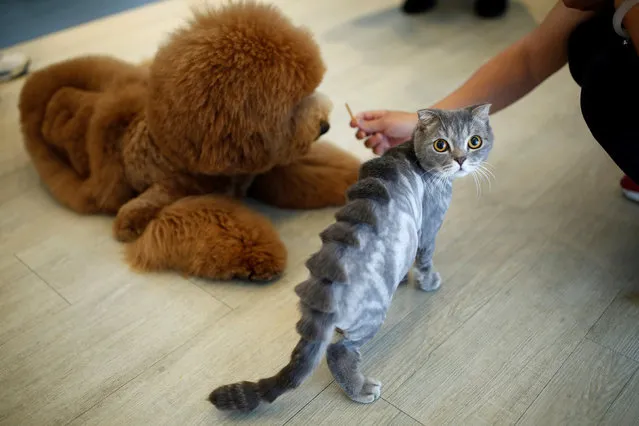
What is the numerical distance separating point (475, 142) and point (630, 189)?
1.99 ft

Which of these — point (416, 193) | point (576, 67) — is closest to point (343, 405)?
point (416, 193)

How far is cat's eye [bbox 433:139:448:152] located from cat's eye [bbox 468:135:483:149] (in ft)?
0.13

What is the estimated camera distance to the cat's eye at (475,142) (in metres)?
0.88

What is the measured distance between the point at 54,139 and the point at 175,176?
0.36m

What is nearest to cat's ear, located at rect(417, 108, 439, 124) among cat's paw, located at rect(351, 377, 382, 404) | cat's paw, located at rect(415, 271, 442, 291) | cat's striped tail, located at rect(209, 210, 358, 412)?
cat's striped tail, located at rect(209, 210, 358, 412)

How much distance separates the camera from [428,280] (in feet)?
3.54

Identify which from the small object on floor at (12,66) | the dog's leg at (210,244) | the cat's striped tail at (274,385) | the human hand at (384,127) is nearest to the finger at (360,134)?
the human hand at (384,127)

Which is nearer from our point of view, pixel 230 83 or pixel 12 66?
pixel 230 83

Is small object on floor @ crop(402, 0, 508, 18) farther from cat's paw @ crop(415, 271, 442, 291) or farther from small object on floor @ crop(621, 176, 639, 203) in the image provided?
cat's paw @ crop(415, 271, 442, 291)

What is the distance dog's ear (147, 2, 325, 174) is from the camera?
1.03 m

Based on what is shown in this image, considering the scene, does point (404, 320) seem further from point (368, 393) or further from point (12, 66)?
point (12, 66)

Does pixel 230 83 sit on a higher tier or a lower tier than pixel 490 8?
higher

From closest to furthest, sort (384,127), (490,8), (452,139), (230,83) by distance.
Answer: (452,139)
(230,83)
(384,127)
(490,8)

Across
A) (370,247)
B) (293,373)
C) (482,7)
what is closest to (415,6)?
(482,7)
